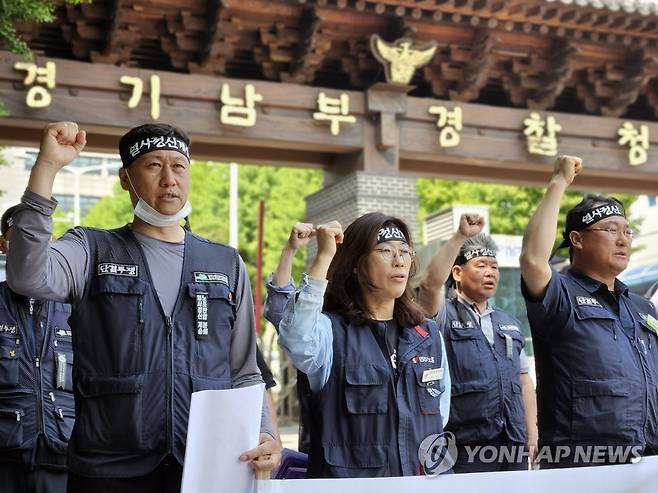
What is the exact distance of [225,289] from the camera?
9.18 feet

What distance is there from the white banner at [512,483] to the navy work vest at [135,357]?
369 millimetres

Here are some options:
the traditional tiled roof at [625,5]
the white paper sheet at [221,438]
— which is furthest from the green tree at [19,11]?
the traditional tiled roof at [625,5]

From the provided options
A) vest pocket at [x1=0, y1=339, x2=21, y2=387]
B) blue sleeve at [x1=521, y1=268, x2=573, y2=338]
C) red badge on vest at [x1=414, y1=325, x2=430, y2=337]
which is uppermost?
blue sleeve at [x1=521, y1=268, x2=573, y2=338]

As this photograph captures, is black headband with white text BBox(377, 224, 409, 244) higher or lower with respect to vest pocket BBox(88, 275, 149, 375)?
higher

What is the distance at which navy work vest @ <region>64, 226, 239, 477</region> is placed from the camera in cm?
254

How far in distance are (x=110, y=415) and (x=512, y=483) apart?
1.34 meters

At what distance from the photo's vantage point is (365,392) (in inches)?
121

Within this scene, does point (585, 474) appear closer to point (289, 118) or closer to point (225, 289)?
point (225, 289)

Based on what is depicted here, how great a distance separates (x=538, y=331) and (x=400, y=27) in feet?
21.9

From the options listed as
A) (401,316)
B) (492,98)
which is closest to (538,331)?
(401,316)

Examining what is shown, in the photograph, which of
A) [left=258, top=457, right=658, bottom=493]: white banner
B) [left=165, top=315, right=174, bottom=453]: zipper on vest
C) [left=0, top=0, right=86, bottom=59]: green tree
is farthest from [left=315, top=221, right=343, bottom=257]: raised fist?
[left=0, top=0, right=86, bottom=59]: green tree

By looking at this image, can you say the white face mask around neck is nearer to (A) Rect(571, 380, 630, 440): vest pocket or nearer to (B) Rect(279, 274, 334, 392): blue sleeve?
(B) Rect(279, 274, 334, 392): blue sleeve

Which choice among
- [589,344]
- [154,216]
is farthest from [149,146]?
[589,344]

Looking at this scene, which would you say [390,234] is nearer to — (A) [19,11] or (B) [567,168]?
(B) [567,168]
